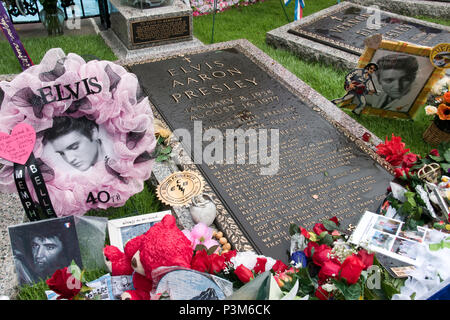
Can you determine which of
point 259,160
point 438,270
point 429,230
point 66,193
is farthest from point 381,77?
point 66,193

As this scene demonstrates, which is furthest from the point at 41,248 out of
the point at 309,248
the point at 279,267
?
the point at 309,248

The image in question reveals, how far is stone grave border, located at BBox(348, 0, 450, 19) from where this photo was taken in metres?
7.00

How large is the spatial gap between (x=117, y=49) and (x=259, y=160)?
121 inches

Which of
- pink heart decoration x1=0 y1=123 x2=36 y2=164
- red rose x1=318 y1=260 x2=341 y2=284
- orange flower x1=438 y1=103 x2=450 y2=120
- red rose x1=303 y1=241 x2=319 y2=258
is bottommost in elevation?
red rose x1=303 y1=241 x2=319 y2=258

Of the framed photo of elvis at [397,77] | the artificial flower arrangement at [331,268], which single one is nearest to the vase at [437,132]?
the framed photo of elvis at [397,77]

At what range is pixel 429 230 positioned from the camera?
8.24 ft

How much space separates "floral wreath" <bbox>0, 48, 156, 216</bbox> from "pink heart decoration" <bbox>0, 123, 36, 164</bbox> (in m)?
0.07

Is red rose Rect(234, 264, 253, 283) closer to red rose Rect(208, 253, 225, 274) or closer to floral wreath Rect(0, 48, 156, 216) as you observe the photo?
red rose Rect(208, 253, 225, 274)

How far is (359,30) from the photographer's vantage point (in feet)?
18.2

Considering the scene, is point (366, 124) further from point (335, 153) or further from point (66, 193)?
point (66, 193)

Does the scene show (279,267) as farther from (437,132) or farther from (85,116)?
(437,132)

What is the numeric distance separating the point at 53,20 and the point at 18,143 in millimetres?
3967

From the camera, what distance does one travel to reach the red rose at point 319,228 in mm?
2559

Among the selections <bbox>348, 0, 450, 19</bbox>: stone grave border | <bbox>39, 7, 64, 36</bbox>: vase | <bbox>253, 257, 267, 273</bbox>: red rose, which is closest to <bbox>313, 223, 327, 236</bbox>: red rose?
<bbox>253, 257, 267, 273</bbox>: red rose
